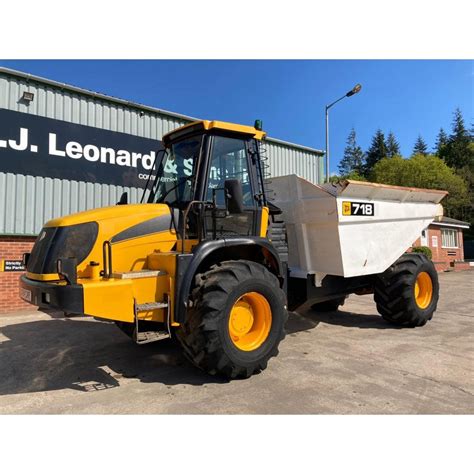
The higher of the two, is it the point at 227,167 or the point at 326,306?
the point at 227,167

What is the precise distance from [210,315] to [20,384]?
93.6 inches

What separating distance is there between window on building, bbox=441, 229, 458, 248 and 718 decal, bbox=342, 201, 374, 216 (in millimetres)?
20137

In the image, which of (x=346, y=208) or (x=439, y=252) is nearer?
(x=346, y=208)

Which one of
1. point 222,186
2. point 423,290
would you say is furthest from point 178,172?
point 423,290

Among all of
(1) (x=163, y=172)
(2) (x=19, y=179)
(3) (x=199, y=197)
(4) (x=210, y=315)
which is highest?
(2) (x=19, y=179)

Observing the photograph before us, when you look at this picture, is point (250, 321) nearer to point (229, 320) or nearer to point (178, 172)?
point (229, 320)

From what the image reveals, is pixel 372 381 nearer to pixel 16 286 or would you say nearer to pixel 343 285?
pixel 343 285

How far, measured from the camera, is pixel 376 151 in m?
67.1

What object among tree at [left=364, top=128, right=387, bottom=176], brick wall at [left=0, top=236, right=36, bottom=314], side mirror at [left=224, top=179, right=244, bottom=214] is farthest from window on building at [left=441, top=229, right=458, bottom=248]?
tree at [left=364, top=128, right=387, bottom=176]

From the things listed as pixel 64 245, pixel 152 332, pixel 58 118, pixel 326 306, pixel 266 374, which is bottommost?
pixel 266 374

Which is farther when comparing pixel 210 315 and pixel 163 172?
pixel 163 172

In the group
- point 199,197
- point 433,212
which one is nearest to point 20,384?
point 199,197

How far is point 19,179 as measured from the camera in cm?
930

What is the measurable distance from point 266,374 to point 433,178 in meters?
38.9
